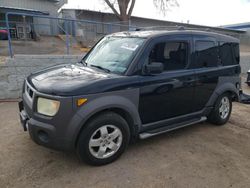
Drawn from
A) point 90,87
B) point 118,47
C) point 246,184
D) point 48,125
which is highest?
point 118,47

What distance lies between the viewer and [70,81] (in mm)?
2760

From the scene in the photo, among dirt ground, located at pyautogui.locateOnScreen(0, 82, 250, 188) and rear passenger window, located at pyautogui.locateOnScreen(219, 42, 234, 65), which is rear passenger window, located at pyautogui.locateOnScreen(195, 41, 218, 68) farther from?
dirt ground, located at pyautogui.locateOnScreen(0, 82, 250, 188)

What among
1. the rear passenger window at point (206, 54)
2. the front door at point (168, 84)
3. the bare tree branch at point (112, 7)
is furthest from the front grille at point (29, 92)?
the bare tree branch at point (112, 7)

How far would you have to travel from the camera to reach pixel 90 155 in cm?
282

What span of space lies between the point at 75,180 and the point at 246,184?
7.07 ft

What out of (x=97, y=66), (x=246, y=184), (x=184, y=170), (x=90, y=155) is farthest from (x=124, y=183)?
(x=97, y=66)

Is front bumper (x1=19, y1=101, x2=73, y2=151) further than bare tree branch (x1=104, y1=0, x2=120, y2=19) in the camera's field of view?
No

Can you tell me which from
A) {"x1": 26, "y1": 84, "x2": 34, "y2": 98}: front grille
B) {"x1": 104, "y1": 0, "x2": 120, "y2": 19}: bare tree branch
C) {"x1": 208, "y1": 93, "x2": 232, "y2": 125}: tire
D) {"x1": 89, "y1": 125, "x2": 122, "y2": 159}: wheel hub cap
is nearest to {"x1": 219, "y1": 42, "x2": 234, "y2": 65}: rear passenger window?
{"x1": 208, "y1": 93, "x2": 232, "y2": 125}: tire

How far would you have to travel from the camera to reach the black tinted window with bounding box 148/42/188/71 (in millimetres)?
3338

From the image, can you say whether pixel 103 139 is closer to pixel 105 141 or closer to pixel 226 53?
pixel 105 141

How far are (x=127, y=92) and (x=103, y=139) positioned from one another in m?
0.72

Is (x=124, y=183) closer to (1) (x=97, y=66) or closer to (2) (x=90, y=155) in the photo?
(2) (x=90, y=155)

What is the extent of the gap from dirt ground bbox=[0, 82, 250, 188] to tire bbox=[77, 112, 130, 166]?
141mm

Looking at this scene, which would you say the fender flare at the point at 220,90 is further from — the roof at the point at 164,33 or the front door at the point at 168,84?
the roof at the point at 164,33
